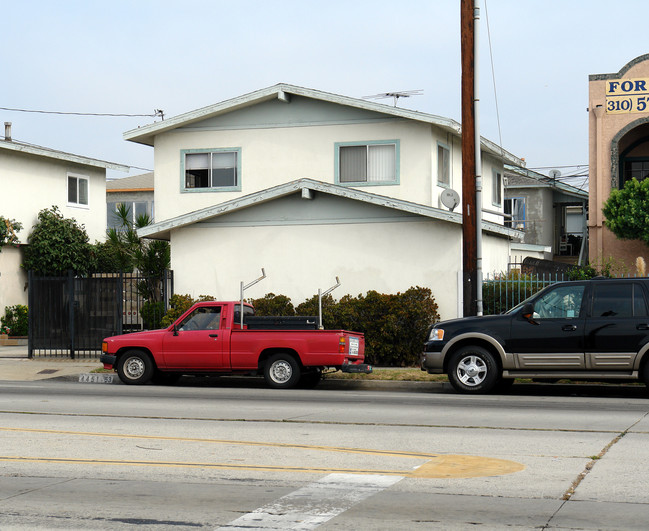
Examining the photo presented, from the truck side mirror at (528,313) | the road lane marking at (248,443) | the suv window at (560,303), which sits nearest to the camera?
the road lane marking at (248,443)

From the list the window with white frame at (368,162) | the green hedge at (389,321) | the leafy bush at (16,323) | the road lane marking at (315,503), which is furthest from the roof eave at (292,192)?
the road lane marking at (315,503)

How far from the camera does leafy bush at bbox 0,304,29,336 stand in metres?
31.3

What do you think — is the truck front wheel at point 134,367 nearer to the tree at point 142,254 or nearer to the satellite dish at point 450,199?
the satellite dish at point 450,199

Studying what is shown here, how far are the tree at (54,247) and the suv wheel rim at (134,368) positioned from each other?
14.6 m

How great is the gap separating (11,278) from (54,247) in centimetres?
179

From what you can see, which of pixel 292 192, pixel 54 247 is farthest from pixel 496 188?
pixel 54 247

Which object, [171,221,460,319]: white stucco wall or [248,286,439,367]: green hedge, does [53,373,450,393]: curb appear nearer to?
[248,286,439,367]: green hedge

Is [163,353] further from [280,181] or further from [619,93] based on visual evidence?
[619,93]

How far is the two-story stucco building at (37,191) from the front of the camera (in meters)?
31.8

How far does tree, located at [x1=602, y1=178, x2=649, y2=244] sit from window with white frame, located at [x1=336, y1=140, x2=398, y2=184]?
1060 cm

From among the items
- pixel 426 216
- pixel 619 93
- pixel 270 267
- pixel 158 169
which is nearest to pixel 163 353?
pixel 270 267

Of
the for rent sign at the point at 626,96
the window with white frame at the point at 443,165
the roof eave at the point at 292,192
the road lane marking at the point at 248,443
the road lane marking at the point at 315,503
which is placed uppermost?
the for rent sign at the point at 626,96

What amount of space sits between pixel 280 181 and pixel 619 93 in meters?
14.0

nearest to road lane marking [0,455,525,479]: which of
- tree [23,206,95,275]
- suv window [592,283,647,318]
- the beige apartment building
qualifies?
suv window [592,283,647,318]
